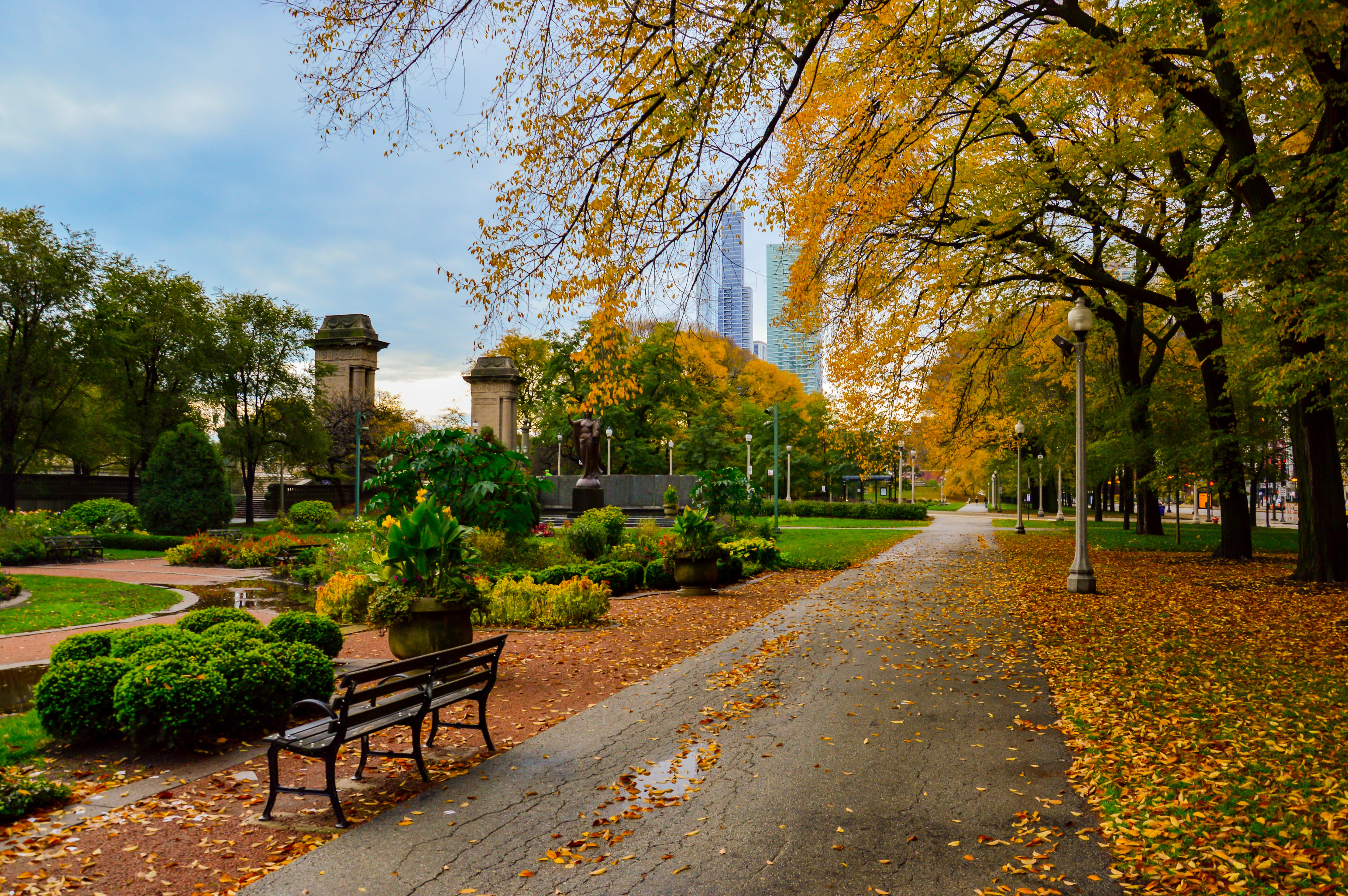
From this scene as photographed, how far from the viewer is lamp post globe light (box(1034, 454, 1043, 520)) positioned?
34.6m

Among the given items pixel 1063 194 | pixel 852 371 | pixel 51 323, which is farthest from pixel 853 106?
pixel 51 323

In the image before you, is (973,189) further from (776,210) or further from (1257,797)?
(1257,797)

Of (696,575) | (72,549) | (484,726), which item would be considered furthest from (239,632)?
(72,549)

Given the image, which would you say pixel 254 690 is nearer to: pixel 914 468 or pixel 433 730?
pixel 433 730

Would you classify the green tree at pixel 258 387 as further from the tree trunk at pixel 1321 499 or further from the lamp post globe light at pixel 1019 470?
the tree trunk at pixel 1321 499

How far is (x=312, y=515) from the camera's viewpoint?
27484mm

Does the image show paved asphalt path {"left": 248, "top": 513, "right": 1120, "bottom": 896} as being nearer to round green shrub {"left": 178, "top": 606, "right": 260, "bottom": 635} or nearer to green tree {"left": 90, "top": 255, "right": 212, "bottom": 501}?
round green shrub {"left": 178, "top": 606, "right": 260, "bottom": 635}

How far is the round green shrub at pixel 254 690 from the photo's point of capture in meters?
5.77

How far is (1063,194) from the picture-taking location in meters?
16.3

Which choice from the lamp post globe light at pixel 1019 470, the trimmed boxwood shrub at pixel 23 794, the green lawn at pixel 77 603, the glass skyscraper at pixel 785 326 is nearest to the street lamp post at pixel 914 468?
the lamp post globe light at pixel 1019 470

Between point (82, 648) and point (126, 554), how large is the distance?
783 inches

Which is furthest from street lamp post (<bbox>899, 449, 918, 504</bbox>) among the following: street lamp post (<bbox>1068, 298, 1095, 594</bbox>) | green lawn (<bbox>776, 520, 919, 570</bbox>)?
street lamp post (<bbox>1068, 298, 1095, 594</bbox>)

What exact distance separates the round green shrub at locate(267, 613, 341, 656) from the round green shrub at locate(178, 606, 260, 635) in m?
0.23

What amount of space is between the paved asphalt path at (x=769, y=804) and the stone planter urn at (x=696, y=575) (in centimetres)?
639
